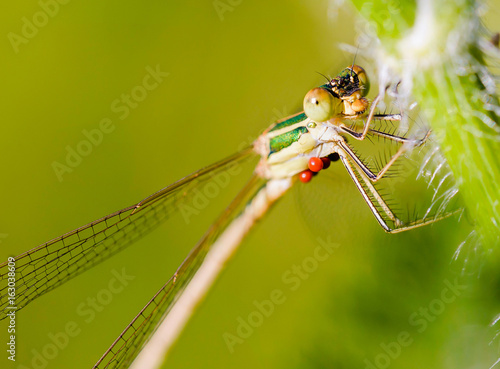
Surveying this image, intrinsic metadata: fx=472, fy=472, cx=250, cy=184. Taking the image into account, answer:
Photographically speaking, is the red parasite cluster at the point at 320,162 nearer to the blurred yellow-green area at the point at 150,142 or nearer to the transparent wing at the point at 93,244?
the transparent wing at the point at 93,244

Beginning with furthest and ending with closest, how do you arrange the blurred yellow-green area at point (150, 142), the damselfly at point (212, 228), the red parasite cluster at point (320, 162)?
the blurred yellow-green area at point (150, 142), the red parasite cluster at point (320, 162), the damselfly at point (212, 228)

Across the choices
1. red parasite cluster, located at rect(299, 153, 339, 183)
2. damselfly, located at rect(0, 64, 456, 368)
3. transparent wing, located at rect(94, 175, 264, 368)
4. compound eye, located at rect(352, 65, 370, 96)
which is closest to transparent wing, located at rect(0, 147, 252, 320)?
damselfly, located at rect(0, 64, 456, 368)

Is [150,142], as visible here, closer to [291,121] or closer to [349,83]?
[291,121]

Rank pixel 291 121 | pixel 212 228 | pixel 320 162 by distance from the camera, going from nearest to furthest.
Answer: pixel 320 162, pixel 291 121, pixel 212 228

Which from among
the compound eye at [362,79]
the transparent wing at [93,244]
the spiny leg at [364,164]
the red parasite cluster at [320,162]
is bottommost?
the spiny leg at [364,164]

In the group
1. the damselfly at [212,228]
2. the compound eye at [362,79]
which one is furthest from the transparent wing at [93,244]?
the compound eye at [362,79]

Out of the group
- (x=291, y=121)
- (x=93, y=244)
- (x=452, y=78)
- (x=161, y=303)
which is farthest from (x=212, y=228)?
(x=452, y=78)

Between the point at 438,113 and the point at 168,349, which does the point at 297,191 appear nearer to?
the point at 168,349
